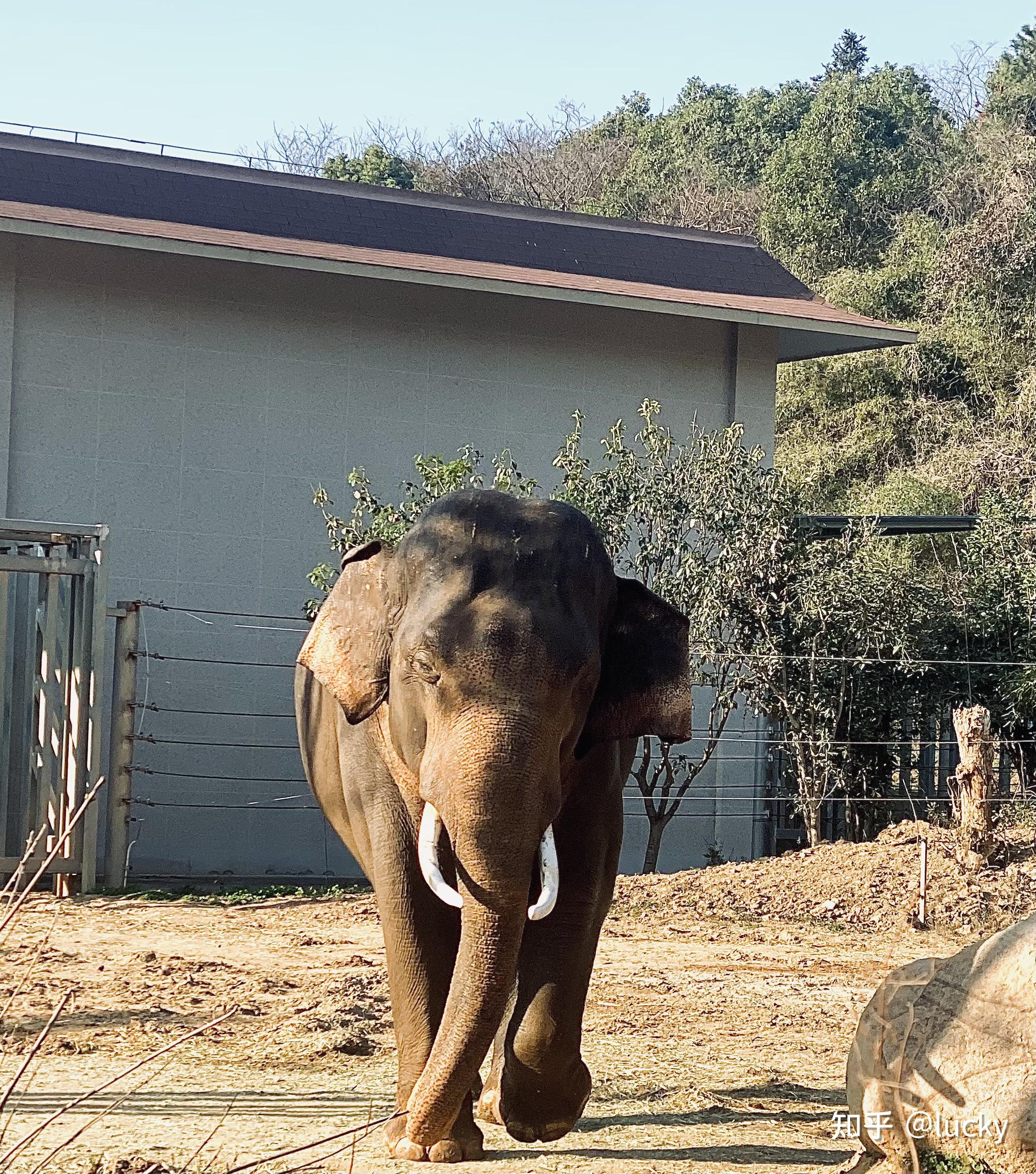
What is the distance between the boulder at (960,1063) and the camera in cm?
448

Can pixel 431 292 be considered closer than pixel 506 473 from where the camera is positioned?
No

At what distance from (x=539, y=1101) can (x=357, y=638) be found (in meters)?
1.44

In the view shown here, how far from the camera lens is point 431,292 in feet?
50.3

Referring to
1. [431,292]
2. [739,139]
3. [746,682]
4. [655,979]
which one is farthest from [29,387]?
[739,139]

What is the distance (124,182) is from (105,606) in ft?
17.0

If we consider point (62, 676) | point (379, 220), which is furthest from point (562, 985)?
point (379, 220)

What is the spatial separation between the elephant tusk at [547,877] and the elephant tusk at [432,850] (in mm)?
205

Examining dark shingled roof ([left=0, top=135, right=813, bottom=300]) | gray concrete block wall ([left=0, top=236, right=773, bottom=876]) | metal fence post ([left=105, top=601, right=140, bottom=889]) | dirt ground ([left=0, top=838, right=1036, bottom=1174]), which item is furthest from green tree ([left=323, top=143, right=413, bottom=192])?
dirt ground ([left=0, top=838, right=1036, bottom=1174])

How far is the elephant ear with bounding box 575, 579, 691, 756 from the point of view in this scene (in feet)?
16.1

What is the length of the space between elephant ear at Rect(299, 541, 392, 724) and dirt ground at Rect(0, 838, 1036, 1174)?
108 cm

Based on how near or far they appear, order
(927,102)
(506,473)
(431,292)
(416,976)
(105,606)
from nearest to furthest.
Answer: (416,976) < (105,606) < (506,473) < (431,292) < (927,102)

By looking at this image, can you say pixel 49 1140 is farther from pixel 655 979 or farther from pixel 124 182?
pixel 124 182

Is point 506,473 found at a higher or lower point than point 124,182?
lower

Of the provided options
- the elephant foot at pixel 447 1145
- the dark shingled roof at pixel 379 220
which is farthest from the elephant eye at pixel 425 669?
the dark shingled roof at pixel 379 220
